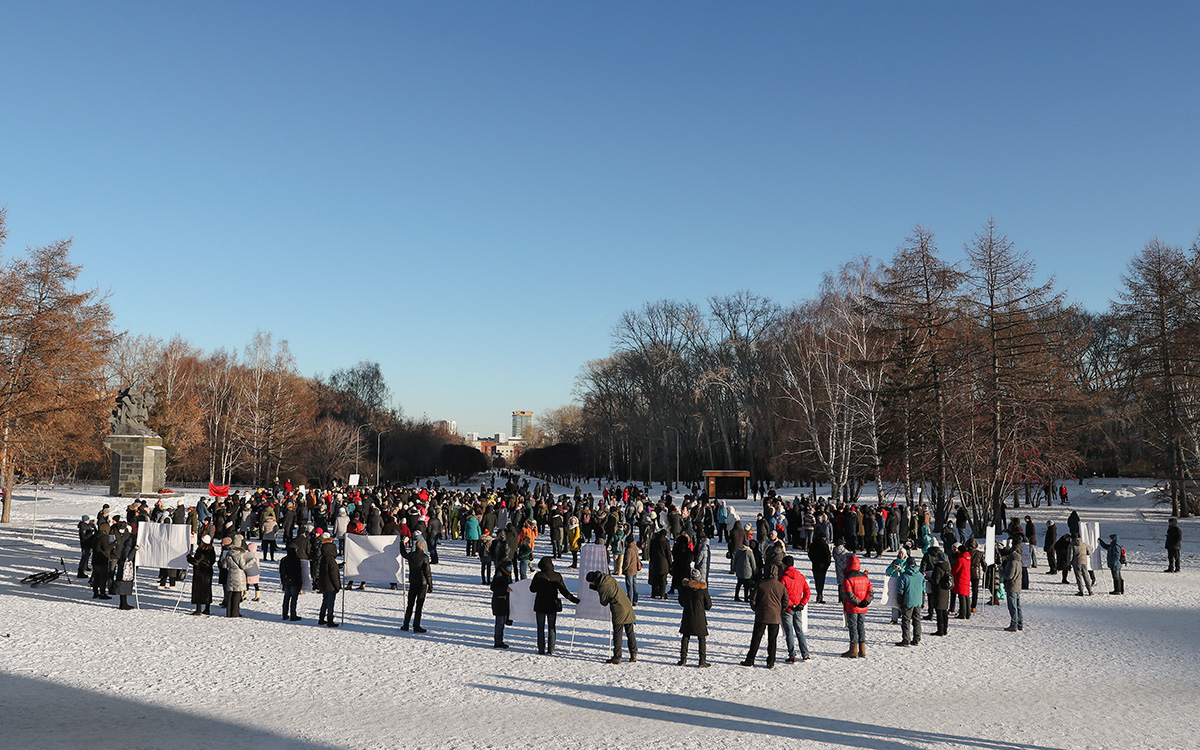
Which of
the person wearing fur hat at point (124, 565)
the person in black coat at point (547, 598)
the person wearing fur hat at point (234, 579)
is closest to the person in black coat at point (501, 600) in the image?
the person in black coat at point (547, 598)

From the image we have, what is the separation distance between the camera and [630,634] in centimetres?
1091

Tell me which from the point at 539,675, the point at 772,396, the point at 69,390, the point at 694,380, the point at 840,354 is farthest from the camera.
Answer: the point at 694,380

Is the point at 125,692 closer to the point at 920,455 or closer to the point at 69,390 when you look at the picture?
the point at 69,390

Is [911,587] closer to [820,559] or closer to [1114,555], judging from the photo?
[820,559]

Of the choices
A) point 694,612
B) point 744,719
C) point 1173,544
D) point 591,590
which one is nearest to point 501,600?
point 591,590

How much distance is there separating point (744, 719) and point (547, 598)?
3820 mm

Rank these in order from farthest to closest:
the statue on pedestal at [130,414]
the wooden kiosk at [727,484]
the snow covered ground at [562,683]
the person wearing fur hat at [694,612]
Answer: the wooden kiosk at [727,484]
the statue on pedestal at [130,414]
the person wearing fur hat at [694,612]
the snow covered ground at [562,683]

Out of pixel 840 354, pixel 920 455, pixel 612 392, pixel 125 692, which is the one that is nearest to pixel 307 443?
pixel 612 392

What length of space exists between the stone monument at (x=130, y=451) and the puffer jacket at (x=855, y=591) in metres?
37.0

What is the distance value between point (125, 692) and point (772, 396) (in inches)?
1670

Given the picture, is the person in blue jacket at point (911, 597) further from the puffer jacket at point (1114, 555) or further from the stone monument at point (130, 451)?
the stone monument at point (130, 451)

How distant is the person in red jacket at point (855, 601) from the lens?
11195mm

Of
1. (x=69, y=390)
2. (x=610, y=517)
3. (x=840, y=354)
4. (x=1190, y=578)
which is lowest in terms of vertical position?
(x=1190, y=578)

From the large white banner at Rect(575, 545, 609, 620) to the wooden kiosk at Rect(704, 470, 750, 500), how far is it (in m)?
30.0
